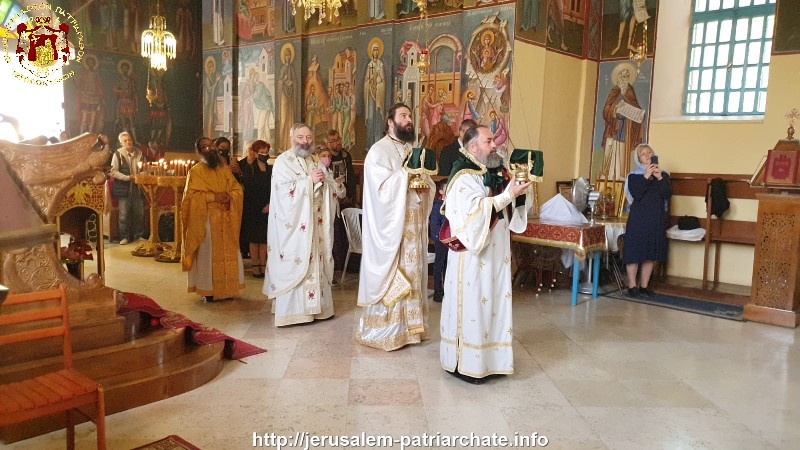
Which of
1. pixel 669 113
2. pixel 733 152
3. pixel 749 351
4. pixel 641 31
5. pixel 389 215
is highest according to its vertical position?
pixel 641 31

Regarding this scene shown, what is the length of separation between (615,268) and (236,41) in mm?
8879

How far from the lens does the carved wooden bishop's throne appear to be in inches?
144

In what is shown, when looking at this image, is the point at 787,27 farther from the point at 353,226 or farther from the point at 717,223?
the point at 353,226

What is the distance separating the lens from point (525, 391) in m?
4.54

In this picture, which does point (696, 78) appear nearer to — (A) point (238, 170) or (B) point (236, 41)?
(A) point (238, 170)

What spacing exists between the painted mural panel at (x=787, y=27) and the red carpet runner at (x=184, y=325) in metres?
7.56

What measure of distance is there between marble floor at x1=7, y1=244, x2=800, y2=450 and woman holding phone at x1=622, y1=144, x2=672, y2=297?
1413 millimetres

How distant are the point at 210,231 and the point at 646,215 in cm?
543

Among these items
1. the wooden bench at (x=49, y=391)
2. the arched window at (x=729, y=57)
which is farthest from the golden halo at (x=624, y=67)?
the wooden bench at (x=49, y=391)

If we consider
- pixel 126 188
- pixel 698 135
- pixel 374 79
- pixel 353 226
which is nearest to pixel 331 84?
pixel 374 79

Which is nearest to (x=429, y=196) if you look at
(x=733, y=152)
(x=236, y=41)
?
(x=733, y=152)

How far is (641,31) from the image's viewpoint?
9219 millimetres

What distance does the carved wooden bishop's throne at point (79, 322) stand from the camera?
3656 mm

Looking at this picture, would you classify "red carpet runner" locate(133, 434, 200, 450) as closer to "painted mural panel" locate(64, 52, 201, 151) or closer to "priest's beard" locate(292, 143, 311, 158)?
"priest's beard" locate(292, 143, 311, 158)
